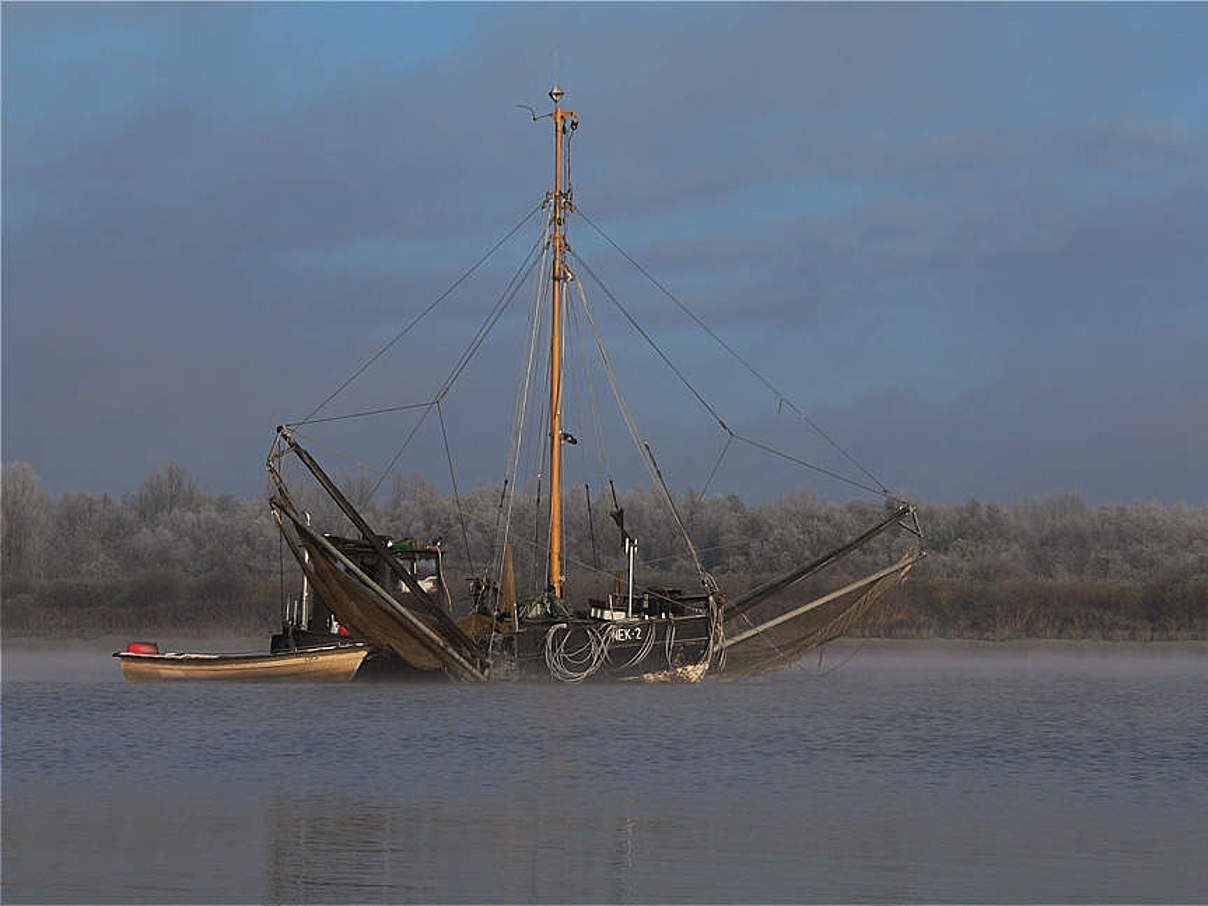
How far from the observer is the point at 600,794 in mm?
20172

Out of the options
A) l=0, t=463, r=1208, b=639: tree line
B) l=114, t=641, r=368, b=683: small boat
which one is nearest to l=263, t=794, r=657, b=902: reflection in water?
l=114, t=641, r=368, b=683: small boat

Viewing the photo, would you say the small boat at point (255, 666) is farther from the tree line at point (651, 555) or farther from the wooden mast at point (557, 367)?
the tree line at point (651, 555)

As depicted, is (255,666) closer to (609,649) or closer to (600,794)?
(609,649)

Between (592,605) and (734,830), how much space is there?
64.0 ft

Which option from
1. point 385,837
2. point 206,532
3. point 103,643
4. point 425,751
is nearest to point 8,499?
point 206,532

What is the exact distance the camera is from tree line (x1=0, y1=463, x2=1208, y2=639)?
5706 cm

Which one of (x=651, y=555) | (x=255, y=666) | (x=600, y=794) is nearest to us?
(x=600, y=794)

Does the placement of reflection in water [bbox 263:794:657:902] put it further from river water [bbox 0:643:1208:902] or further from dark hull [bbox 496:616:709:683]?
dark hull [bbox 496:616:709:683]

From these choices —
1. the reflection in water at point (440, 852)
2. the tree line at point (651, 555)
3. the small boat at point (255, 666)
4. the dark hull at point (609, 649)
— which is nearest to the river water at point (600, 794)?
the reflection in water at point (440, 852)

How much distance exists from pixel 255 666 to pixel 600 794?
18675 millimetres

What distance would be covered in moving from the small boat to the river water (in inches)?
41.1

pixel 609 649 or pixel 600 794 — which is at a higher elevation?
pixel 609 649

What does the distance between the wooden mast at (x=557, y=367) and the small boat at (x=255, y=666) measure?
182 inches

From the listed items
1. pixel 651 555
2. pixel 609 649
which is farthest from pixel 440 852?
pixel 651 555
